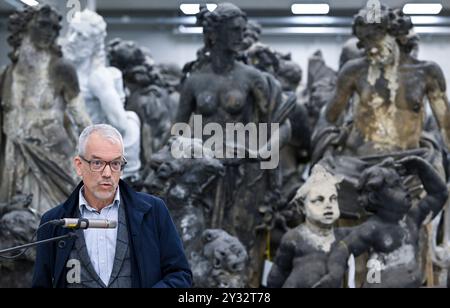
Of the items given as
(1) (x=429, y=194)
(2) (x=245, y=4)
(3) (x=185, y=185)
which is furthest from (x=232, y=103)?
(1) (x=429, y=194)

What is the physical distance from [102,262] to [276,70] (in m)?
8.15

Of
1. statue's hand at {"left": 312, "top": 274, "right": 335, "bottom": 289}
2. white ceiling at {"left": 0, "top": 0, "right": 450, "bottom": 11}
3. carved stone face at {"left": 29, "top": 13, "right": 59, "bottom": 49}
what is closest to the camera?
statue's hand at {"left": 312, "top": 274, "right": 335, "bottom": 289}

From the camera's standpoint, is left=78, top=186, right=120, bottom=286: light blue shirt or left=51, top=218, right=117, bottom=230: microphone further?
left=78, top=186, right=120, bottom=286: light blue shirt

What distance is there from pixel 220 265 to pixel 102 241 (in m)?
4.23

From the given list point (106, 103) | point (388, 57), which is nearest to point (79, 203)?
point (388, 57)

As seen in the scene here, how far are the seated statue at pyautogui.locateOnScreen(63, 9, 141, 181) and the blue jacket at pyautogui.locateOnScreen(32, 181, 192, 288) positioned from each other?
24.7 ft

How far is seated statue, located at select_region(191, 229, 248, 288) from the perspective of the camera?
9984 millimetres

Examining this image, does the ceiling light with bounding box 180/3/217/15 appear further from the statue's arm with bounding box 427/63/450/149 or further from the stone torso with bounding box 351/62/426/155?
the statue's arm with bounding box 427/63/450/149

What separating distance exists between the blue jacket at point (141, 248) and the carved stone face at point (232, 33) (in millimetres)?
5930

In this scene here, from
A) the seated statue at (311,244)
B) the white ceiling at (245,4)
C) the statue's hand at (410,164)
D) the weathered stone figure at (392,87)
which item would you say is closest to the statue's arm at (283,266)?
the seated statue at (311,244)

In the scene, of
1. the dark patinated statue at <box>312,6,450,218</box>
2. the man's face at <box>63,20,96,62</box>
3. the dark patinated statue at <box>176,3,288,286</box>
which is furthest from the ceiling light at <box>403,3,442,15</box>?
the man's face at <box>63,20,96,62</box>

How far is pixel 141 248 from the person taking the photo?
5766 mm

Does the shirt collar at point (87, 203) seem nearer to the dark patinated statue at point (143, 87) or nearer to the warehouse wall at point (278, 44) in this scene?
the warehouse wall at point (278, 44)

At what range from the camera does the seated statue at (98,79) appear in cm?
1350
